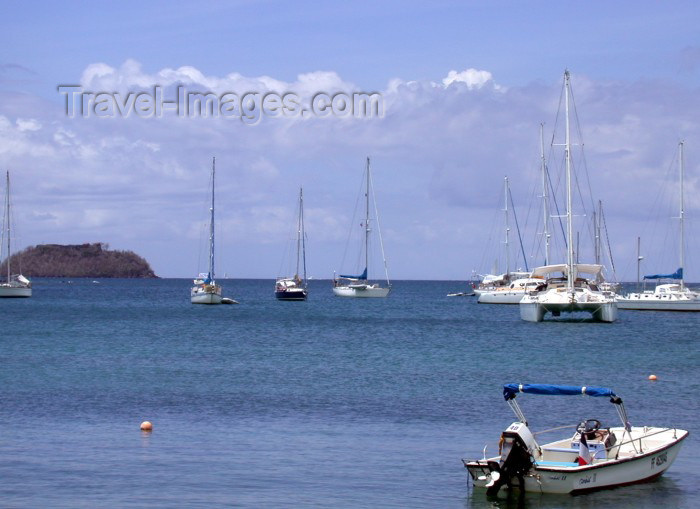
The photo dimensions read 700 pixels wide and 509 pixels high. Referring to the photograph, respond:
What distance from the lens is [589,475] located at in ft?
76.2

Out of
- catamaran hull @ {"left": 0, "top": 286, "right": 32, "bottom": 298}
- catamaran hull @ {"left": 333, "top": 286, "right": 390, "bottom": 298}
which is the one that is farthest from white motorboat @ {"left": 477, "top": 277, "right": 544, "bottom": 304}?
catamaran hull @ {"left": 0, "top": 286, "right": 32, "bottom": 298}

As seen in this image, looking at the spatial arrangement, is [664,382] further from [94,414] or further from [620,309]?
[620,309]

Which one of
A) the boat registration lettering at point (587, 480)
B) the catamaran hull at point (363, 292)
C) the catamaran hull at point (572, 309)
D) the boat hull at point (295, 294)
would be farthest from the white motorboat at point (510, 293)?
the boat registration lettering at point (587, 480)

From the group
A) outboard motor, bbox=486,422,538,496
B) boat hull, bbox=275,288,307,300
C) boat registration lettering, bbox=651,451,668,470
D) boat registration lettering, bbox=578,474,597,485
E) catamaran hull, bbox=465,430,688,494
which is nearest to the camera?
outboard motor, bbox=486,422,538,496

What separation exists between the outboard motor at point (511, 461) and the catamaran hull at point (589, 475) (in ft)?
0.59

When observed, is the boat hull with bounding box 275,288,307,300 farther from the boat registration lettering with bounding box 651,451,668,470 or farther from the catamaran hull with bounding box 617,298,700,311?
the boat registration lettering with bounding box 651,451,668,470

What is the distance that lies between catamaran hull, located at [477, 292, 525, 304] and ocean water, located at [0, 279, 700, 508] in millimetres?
54959

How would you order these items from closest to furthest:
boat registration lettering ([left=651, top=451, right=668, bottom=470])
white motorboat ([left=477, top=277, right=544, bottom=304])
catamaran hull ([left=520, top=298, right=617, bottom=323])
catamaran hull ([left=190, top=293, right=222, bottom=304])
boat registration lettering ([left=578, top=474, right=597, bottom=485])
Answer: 1. boat registration lettering ([left=578, top=474, right=597, bottom=485])
2. boat registration lettering ([left=651, top=451, right=668, bottom=470])
3. catamaran hull ([left=520, top=298, right=617, bottom=323])
4. catamaran hull ([left=190, top=293, right=222, bottom=304])
5. white motorboat ([left=477, top=277, right=544, bottom=304])

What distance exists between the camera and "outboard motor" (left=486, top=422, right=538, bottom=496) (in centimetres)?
2264

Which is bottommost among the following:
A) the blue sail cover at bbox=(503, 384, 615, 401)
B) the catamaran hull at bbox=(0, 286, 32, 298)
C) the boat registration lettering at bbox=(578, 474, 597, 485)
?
the boat registration lettering at bbox=(578, 474, 597, 485)

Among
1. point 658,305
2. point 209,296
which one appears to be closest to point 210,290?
point 209,296

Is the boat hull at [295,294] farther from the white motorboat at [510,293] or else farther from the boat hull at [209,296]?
the white motorboat at [510,293]

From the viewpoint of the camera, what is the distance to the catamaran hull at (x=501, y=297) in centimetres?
12353

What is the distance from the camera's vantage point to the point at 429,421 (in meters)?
31.7
